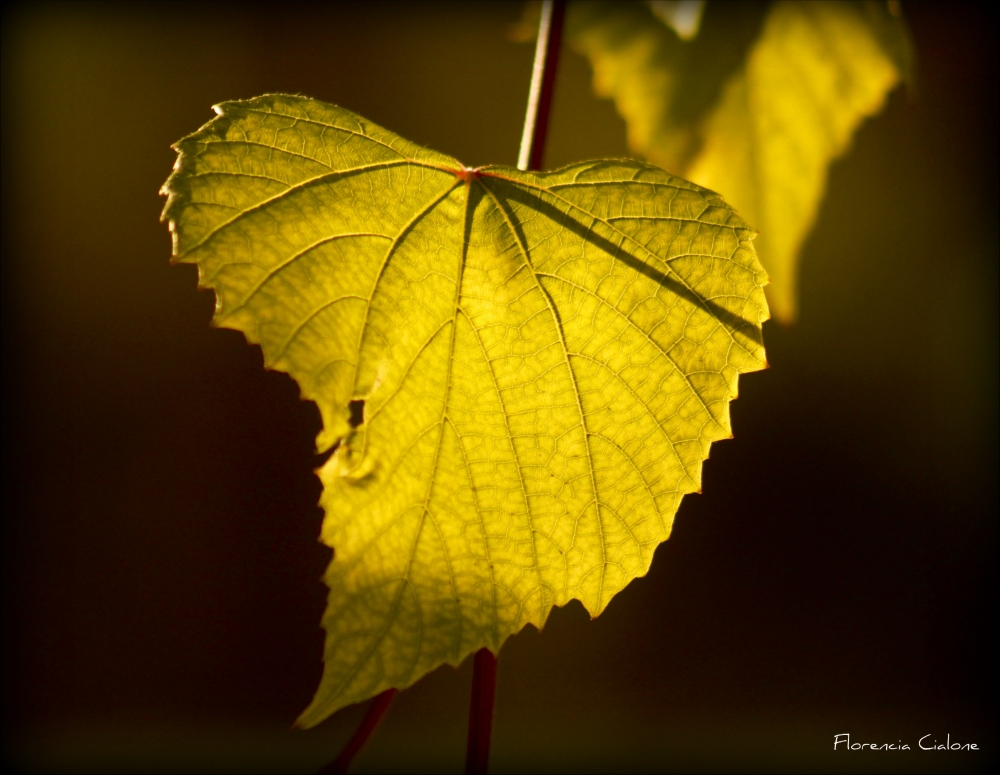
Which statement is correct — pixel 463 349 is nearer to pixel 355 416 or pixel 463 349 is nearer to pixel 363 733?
pixel 355 416

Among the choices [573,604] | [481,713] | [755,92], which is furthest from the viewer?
[573,604]

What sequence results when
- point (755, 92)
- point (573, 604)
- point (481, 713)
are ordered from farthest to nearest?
point (573, 604) < point (755, 92) < point (481, 713)

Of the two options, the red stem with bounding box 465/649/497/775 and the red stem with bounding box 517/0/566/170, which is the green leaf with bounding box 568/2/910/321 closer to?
the red stem with bounding box 517/0/566/170

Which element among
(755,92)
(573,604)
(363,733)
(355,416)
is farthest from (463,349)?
(573,604)

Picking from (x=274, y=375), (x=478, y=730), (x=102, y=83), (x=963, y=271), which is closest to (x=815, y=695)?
(x=963, y=271)

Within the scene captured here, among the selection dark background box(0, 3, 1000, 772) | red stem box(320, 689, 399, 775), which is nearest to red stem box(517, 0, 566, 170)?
red stem box(320, 689, 399, 775)

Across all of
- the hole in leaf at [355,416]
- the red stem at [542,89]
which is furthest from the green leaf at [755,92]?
the hole in leaf at [355,416]

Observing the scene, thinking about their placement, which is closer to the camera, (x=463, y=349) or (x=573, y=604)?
(x=463, y=349)

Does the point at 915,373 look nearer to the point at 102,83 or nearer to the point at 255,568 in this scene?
the point at 255,568

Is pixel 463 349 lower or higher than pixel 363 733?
higher
